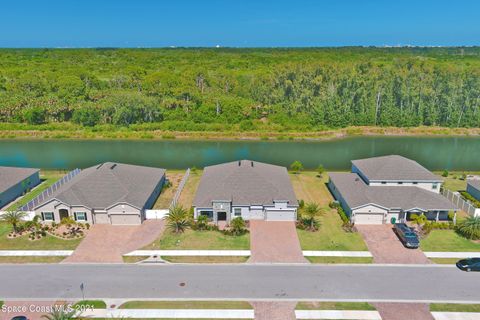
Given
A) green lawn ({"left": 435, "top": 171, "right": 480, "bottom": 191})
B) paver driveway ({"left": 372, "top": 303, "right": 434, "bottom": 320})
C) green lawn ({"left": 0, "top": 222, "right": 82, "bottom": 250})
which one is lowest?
paver driveway ({"left": 372, "top": 303, "right": 434, "bottom": 320})

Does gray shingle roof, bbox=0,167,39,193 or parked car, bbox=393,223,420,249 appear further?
gray shingle roof, bbox=0,167,39,193

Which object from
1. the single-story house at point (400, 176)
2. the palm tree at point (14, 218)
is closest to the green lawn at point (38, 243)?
the palm tree at point (14, 218)

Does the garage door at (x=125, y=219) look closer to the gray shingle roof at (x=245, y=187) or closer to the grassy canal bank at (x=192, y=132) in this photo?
the gray shingle roof at (x=245, y=187)

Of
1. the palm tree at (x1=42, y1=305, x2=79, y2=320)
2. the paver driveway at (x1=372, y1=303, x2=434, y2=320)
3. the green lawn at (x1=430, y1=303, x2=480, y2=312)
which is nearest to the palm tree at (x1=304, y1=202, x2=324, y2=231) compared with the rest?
the paver driveway at (x1=372, y1=303, x2=434, y2=320)

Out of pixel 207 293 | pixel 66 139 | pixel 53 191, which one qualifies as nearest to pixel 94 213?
pixel 53 191

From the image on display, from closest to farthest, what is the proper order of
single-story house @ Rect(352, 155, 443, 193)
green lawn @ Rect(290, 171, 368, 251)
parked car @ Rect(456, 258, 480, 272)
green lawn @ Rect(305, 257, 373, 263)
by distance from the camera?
parked car @ Rect(456, 258, 480, 272) → green lawn @ Rect(305, 257, 373, 263) → green lawn @ Rect(290, 171, 368, 251) → single-story house @ Rect(352, 155, 443, 193)

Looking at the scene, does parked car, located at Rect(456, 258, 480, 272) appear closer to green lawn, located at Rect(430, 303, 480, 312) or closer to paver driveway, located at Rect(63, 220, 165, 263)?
green lawn, located at Rect(430, 303, 480, 312)

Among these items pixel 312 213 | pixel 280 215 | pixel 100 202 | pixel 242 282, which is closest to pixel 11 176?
pixel 100 202
